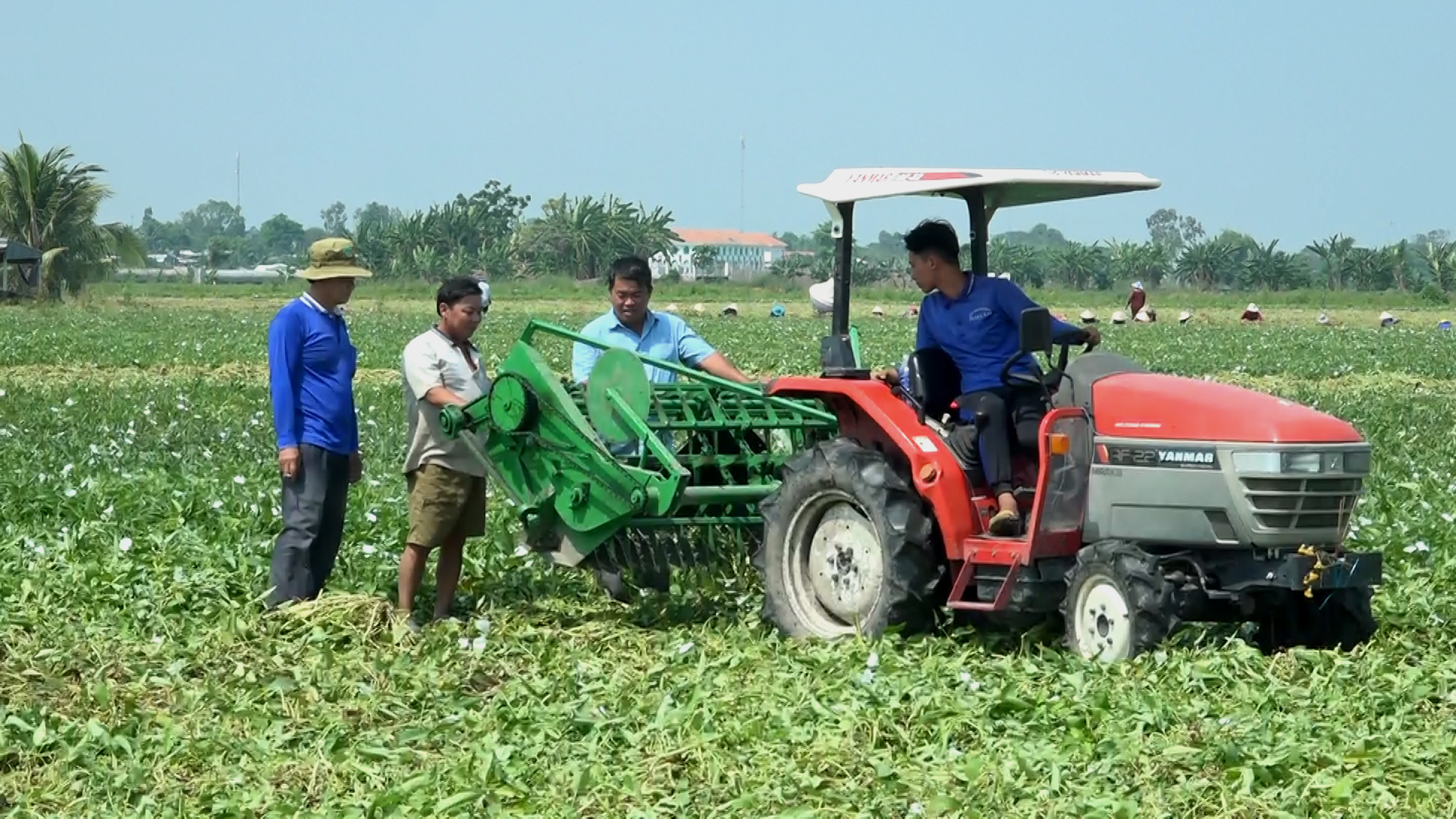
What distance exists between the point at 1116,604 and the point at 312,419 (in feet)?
11.3

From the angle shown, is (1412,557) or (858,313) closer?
(1412,557)

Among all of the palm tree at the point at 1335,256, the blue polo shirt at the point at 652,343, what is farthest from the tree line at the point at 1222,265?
the blue polo shirt at the point at 652,343

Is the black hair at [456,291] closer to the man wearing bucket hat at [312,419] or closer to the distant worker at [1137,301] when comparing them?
the man wearing bucket hat at [312,419]

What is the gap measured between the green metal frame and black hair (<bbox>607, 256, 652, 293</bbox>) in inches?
17.7

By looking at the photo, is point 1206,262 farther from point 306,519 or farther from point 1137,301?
point 306,519

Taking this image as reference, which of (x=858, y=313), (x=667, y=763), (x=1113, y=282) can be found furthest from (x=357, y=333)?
(x=1113, y=282)

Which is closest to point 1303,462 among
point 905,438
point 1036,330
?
point 1036,330

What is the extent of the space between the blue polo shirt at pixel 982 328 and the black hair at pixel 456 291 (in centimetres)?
198

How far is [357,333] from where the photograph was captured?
109 feet

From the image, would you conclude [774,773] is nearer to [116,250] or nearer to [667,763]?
[667,763]

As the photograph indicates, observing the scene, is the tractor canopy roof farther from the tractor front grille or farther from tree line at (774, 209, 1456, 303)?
tree line at (774, 209, 1456, 303)

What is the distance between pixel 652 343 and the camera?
9469mm

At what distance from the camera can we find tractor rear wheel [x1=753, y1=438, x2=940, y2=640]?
7.69 meters

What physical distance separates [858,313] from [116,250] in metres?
18.9
